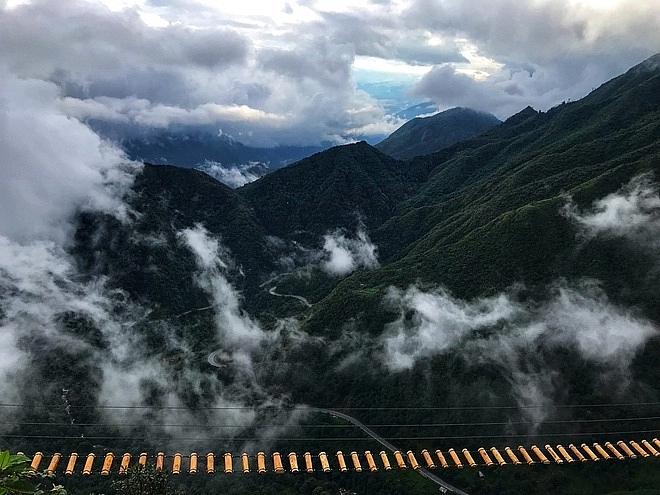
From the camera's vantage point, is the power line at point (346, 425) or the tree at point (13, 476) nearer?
the tree at point (13, 476)

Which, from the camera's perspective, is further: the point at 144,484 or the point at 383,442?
the point at 383,442

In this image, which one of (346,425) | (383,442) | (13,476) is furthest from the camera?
(346,425)

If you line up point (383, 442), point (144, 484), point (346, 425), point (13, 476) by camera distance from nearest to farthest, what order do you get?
point (13, 476), point (144, 484), point (383, 442), point (346, 425)

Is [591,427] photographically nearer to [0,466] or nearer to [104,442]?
[104,442]

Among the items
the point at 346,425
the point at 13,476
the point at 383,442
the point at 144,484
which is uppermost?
the point at 13,476

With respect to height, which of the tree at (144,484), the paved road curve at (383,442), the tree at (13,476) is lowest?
the paved road curve at (383,442)

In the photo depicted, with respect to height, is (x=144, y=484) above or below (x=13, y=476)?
below

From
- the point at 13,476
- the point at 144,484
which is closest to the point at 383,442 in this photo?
the point at 144,484

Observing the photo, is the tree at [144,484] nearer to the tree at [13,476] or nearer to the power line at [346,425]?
the tree at [13,476]

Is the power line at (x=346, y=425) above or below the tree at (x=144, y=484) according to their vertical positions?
below

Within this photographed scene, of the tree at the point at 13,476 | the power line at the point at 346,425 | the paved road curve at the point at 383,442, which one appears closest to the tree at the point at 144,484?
the tree at the point at 13,476

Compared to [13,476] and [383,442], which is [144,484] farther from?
[383,442]
